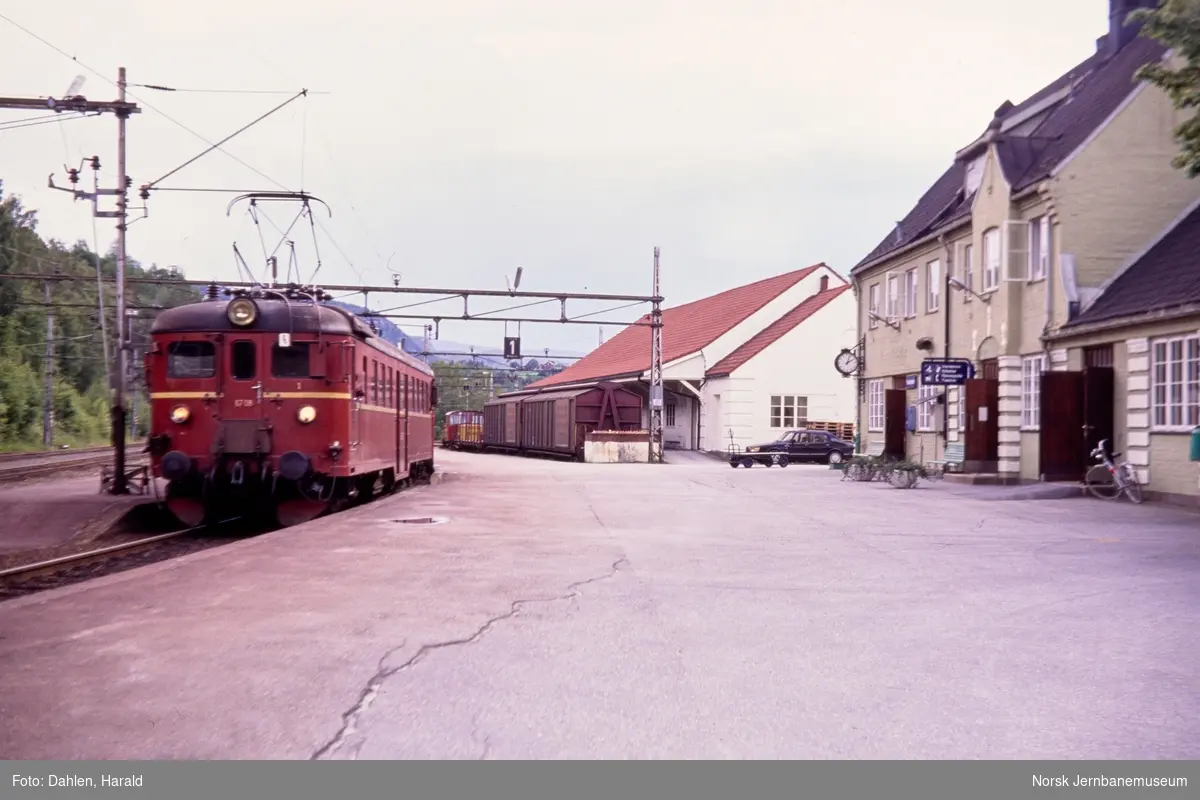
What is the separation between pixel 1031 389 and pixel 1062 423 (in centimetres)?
251

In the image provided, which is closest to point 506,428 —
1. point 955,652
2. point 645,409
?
point 645,409

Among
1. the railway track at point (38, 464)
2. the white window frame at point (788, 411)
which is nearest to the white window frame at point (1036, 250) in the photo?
the railway track at point (38, 464)

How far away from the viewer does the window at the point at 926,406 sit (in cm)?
3002

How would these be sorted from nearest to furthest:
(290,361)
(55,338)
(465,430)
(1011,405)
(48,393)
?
(290,361) → (1011,405) → (48,393) → (55,338) → (465,430)

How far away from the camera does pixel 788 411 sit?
46.9 meters

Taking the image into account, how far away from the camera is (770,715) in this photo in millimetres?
5859

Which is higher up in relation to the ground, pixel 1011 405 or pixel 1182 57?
pixel 1182 57

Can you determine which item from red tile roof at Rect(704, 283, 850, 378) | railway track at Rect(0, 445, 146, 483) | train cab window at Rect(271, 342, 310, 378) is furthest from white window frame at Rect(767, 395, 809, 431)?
train cab window at Rect(271, 342, 310, 378)

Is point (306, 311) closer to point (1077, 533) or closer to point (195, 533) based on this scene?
point (195, 533)

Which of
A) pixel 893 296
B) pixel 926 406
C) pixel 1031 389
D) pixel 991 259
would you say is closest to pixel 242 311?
pixel 1031 389

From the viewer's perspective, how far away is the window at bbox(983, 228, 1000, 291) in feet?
83.5

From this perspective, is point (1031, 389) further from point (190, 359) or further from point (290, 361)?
point (190, 359)

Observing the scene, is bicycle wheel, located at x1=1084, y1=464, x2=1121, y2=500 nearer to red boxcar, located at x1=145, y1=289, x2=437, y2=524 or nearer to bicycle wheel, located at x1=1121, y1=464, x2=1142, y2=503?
bicycle wheel, located at x1=1121, y1=464, x2=1142, y2=503

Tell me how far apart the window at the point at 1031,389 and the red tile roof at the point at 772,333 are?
69.5 feet
